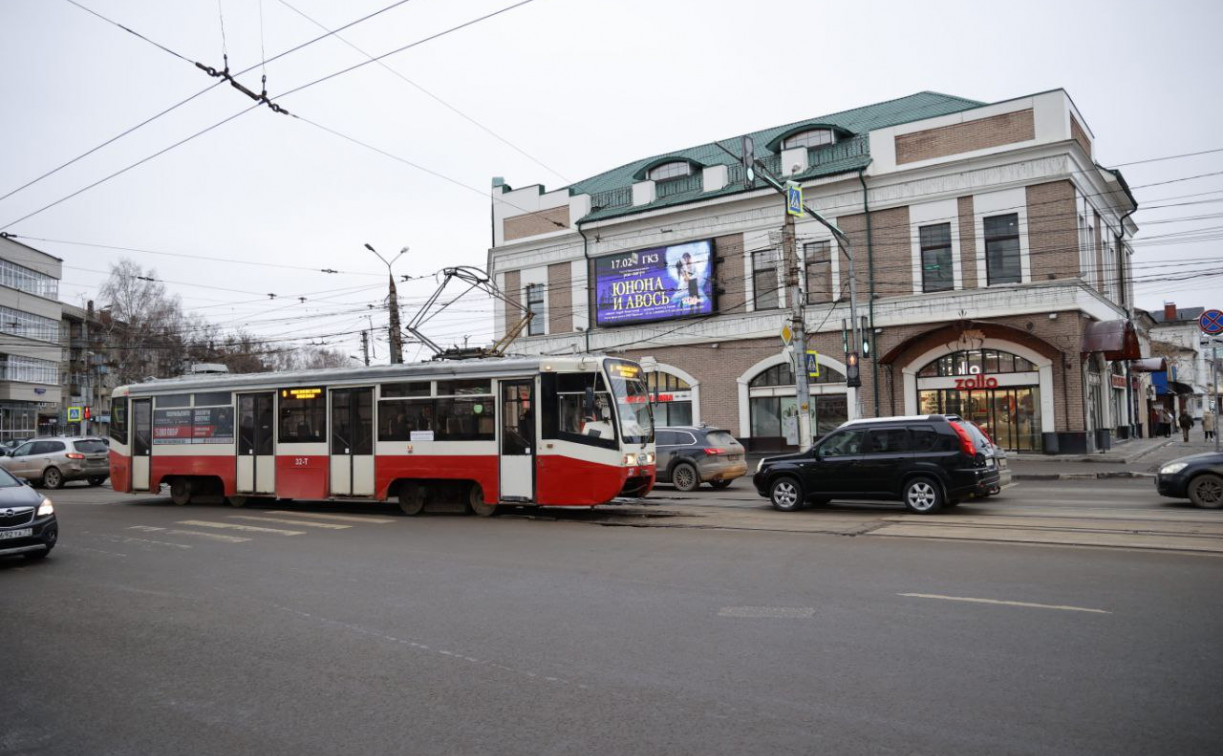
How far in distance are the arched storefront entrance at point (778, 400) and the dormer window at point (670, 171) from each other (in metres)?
8.91

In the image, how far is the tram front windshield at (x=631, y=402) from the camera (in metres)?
14.1

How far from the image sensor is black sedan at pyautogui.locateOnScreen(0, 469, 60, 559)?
9.77 metres

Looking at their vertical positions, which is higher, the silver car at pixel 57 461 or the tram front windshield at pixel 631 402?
A: the tram front windshield at pixel 631 402

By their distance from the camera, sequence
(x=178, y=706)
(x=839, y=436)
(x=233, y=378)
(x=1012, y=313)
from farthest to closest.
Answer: (x=1012, y=313) < (x=233, y=378) < (x=839, y=436) < (x=178, y=706)

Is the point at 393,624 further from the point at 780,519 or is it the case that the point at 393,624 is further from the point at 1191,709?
the point at 780,519

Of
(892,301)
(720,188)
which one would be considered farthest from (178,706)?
(720,188)

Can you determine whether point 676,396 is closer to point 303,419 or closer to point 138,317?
point 303,419

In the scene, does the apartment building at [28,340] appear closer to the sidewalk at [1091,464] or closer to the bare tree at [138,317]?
the bare tree at [138,317]

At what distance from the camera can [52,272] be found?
203 ft

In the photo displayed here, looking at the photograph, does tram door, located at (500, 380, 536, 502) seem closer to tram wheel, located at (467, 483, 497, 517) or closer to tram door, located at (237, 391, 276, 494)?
tram wheel, located at (467, 483, 497, 517)

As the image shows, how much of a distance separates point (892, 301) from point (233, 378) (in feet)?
67.8

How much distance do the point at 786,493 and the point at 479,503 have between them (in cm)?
586

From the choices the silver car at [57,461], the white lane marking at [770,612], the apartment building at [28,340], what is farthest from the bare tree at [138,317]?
the white lane marking at [770,612]

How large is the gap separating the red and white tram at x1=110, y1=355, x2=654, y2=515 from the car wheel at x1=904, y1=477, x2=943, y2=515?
14.9 feet
